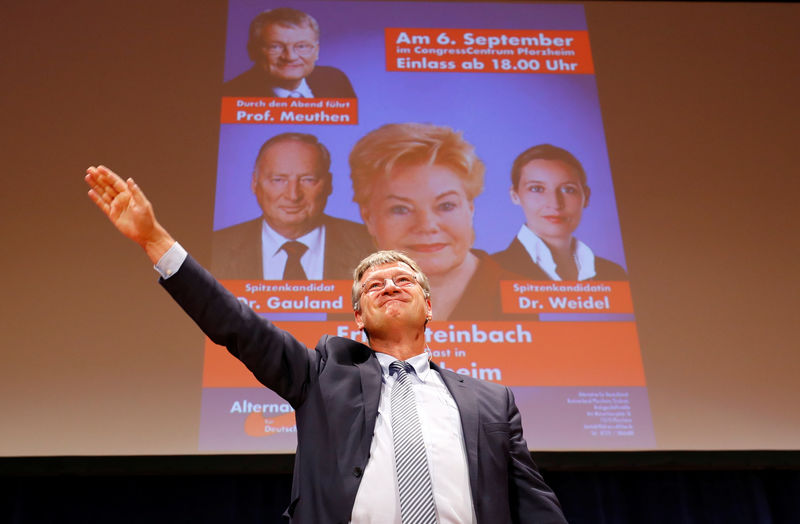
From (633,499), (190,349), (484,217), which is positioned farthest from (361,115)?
(633,499)

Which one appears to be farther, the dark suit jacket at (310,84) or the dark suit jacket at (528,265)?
the dark suit jacket at (310,84)

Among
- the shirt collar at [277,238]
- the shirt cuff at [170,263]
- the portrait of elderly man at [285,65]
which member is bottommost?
the shirt cuff at [170,263]

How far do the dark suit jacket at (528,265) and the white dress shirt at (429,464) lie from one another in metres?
1.78

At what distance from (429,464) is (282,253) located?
198 cm

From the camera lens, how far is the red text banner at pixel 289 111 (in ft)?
11.6

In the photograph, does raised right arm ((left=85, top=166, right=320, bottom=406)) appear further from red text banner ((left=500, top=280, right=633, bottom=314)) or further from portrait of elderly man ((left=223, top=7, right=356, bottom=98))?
portrait of elderly man ((left=223, top=7, right=356, bottom=98))

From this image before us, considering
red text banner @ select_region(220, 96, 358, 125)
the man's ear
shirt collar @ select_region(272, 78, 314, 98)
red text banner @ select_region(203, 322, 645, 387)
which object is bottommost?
red text banner @ select_region(203, 322, 645, 387)

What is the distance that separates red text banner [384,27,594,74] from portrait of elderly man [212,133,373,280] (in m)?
0.74

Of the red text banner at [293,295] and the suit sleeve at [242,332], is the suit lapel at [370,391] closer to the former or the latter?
the suit sleeve at [242,332]

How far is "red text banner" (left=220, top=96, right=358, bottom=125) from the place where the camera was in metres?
3.55

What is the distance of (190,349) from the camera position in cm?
312

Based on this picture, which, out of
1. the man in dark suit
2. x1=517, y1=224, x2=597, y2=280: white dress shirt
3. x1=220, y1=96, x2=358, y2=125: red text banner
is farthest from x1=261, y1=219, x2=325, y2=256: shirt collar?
the man in dark suit

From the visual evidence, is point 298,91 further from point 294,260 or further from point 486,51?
point 486,51

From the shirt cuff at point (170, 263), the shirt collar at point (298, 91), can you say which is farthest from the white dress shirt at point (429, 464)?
the shirt collar at point (298, 91)
